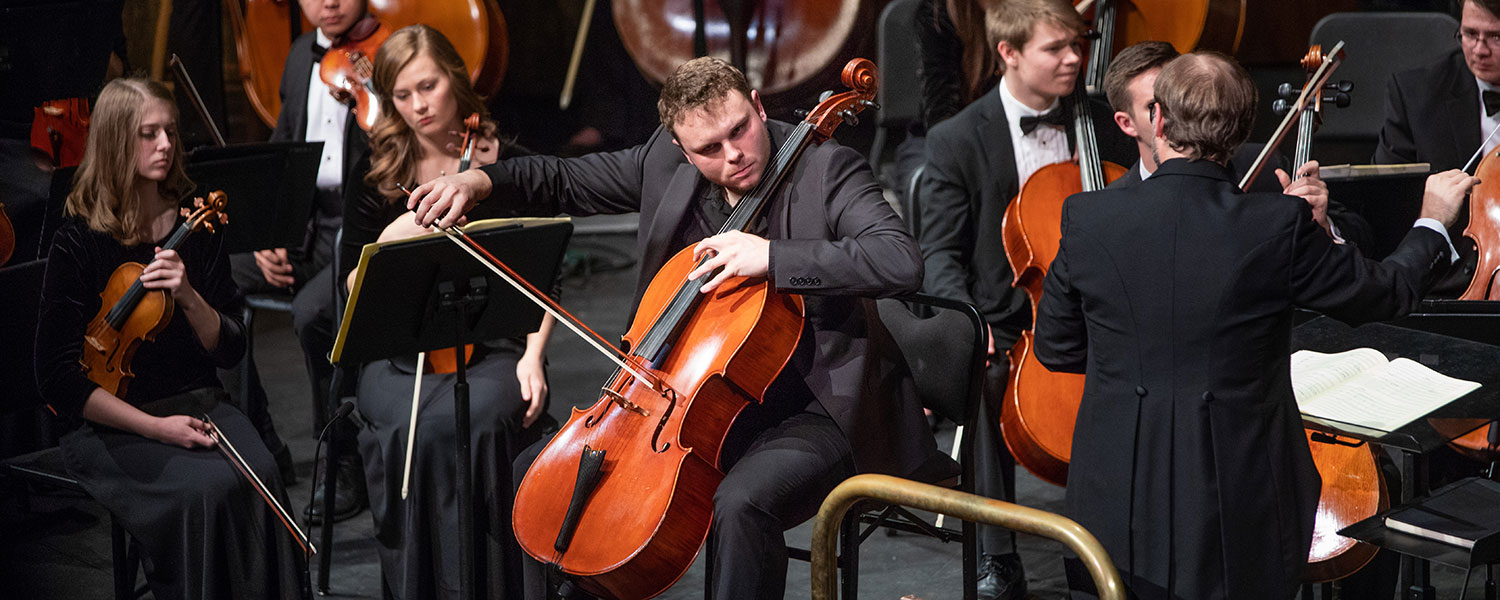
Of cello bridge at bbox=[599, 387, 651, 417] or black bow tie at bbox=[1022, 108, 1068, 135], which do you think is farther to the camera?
black bow tie at bbox=[1022, 108, 1068, 135]

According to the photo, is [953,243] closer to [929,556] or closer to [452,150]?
[929,556]

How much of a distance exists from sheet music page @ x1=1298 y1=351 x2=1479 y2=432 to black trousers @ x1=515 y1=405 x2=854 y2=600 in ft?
2.56

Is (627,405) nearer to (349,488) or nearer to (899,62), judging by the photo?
(349,488)

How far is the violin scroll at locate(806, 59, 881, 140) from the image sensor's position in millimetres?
2336

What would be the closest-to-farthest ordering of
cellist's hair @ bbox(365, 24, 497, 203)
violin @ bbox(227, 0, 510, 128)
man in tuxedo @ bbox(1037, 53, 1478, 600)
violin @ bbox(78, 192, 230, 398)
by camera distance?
man in tuxedo @ bbox(1037, 53, 1478, 600), violin @ bbox(78, 192, 230, 398), cellist's hair @ bbox(365, 24, 497, 203), violin @ bbox(227, 0, 510, 128)

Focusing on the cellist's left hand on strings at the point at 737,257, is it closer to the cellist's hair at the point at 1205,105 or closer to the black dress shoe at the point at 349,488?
the cellist's hair at the point at 1205,105

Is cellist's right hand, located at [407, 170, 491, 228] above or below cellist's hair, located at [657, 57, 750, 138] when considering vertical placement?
below

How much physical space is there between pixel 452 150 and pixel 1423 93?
7.41 ft

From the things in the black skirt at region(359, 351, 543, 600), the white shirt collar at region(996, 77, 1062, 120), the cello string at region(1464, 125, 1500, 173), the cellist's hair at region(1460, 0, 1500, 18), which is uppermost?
the cellist's hair at region(1460, 0, 1500, 18)

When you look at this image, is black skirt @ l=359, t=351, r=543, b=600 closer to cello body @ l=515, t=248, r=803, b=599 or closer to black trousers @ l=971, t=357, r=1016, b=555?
cello body @ l=515, t=248, r=803, b=599

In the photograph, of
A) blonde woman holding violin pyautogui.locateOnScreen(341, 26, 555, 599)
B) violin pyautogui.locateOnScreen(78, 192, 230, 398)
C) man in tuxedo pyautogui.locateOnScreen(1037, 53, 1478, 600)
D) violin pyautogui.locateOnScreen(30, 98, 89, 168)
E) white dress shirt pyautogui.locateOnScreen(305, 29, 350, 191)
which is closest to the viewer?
man in tuxedo pyautogui.locateOnScreen(1037, 53, 1478, 600)

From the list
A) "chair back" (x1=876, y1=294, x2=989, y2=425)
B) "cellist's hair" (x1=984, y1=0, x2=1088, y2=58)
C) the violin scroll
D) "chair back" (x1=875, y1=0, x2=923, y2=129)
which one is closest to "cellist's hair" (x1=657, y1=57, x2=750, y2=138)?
the violin scroll

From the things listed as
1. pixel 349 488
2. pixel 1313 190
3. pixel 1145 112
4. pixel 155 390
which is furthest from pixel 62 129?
pixel 1313 190

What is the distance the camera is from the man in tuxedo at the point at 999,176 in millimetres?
3016
